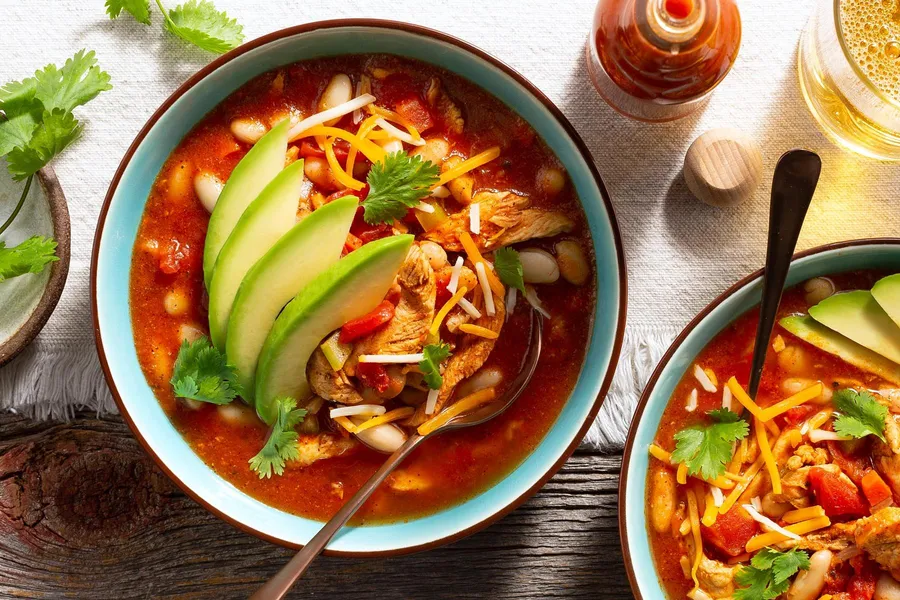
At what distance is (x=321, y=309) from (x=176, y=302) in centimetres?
78

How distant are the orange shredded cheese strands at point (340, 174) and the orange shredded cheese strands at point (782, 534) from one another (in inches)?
86.4

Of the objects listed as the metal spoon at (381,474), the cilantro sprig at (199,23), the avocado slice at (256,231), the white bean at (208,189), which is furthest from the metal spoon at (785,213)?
the cilantro sprig at (199,23)

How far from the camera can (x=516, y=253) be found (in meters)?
3.19

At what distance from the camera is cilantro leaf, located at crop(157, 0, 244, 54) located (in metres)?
3.33

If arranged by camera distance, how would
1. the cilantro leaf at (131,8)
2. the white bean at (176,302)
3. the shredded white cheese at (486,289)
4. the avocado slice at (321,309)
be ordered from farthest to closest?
the cilantro leaf at (131,8), the white bean at (176,302), the shredded white cheese at (486,289), the avocado slice at (321,309)

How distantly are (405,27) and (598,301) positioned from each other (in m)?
1.36

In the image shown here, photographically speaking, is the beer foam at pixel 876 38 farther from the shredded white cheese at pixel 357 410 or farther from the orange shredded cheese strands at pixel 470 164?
the shredded white cheese at pixel 357 410

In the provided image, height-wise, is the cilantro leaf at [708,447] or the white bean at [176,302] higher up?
the white bean at [176,302]

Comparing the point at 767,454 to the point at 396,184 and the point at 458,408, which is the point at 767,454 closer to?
the point at 458,408

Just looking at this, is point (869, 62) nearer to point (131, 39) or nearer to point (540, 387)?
point (540, 387)

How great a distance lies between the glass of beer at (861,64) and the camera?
3.11 m

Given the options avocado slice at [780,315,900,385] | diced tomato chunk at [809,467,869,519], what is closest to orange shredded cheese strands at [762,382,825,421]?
avocado slice at [780,315,900,385]

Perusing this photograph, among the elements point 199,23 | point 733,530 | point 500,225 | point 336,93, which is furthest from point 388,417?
point 199,23

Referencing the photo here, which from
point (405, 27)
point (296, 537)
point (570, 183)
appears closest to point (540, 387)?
point (570, 183)
